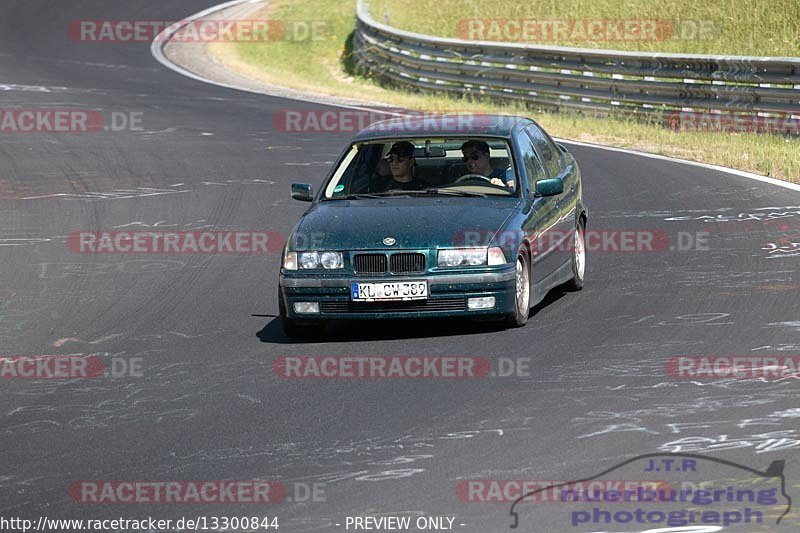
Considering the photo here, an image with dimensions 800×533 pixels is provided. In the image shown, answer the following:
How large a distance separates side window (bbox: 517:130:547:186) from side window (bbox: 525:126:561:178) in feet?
0.59

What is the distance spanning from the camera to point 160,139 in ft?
76.4

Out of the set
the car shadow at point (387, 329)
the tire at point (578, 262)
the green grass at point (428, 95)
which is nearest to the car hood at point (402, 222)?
the car shadow at point (387, 329)

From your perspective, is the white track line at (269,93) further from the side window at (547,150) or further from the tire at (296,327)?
the tire at (296,327)

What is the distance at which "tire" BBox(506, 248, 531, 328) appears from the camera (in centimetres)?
1016

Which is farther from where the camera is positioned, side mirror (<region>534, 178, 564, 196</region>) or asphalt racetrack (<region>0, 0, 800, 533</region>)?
side mirror (<region>534, 178, 564, 196</region>)

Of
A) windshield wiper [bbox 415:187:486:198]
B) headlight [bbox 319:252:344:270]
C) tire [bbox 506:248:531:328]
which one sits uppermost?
windshield wiper [bbox 415:187:486:198]

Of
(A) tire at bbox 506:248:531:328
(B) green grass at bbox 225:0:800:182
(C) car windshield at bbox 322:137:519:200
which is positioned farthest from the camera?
(B) green grass at bbox 225:0:800:182

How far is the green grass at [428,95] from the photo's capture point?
1997 cm

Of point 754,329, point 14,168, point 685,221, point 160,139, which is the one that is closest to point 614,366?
point 754,329

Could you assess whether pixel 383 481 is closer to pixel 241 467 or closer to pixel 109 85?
pixel 241 467

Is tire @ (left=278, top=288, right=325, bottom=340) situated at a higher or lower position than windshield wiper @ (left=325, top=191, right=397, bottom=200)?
lower

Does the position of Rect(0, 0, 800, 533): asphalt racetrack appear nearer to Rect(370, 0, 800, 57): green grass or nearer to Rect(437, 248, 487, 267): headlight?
Rect(437, 248, 487, 267): headlight

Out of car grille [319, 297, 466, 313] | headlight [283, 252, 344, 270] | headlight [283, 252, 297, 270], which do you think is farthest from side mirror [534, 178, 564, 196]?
headlight [283, 252, 297, 270]

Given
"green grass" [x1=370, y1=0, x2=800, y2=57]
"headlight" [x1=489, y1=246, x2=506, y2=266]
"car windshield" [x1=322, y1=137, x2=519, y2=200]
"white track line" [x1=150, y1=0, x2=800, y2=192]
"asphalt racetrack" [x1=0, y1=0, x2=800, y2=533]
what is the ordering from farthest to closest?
"green grass" [x1=370, y1=0, x2=800, y2=57] → "white track line" [x1=150, y1=0, x2=800, y2=192] → "car windshield" [x1=322, y1=137, x2=519, y2=200] → "headlight" [x1=489, y1=246, x2=506, y2=266] → "asphalt racetrack" [x1=0, y1=0, x2=800, y2=533]
